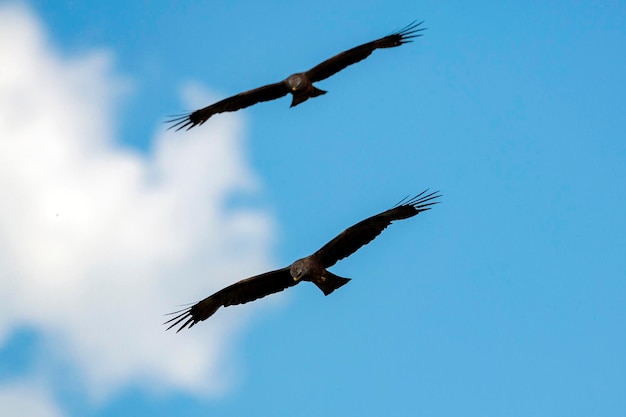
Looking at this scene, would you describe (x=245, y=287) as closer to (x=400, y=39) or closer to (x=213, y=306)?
(x=213, y=306)

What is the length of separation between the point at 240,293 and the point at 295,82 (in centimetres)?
372

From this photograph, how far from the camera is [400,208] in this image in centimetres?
1728

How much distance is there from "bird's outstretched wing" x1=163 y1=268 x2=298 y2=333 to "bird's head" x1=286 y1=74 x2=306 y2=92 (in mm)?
3295

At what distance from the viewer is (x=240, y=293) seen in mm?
18062

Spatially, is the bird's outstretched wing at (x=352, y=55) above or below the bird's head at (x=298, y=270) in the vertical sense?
above

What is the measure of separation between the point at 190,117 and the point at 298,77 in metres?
2.45

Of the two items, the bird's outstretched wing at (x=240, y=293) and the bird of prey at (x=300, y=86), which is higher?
the bird of prey at (x=300, y=86)

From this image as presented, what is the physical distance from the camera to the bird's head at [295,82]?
62.6ft

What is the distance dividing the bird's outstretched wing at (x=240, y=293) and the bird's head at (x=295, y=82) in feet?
10.8

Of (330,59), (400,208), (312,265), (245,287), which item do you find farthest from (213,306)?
(330,59)

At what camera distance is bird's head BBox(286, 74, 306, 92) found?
62.6 feet

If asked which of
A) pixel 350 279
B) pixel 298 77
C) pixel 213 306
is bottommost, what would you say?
pixel 350 279

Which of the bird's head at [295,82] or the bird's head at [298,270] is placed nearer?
the bird's head at [298,270]

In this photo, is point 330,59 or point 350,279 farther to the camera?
point 330,59
